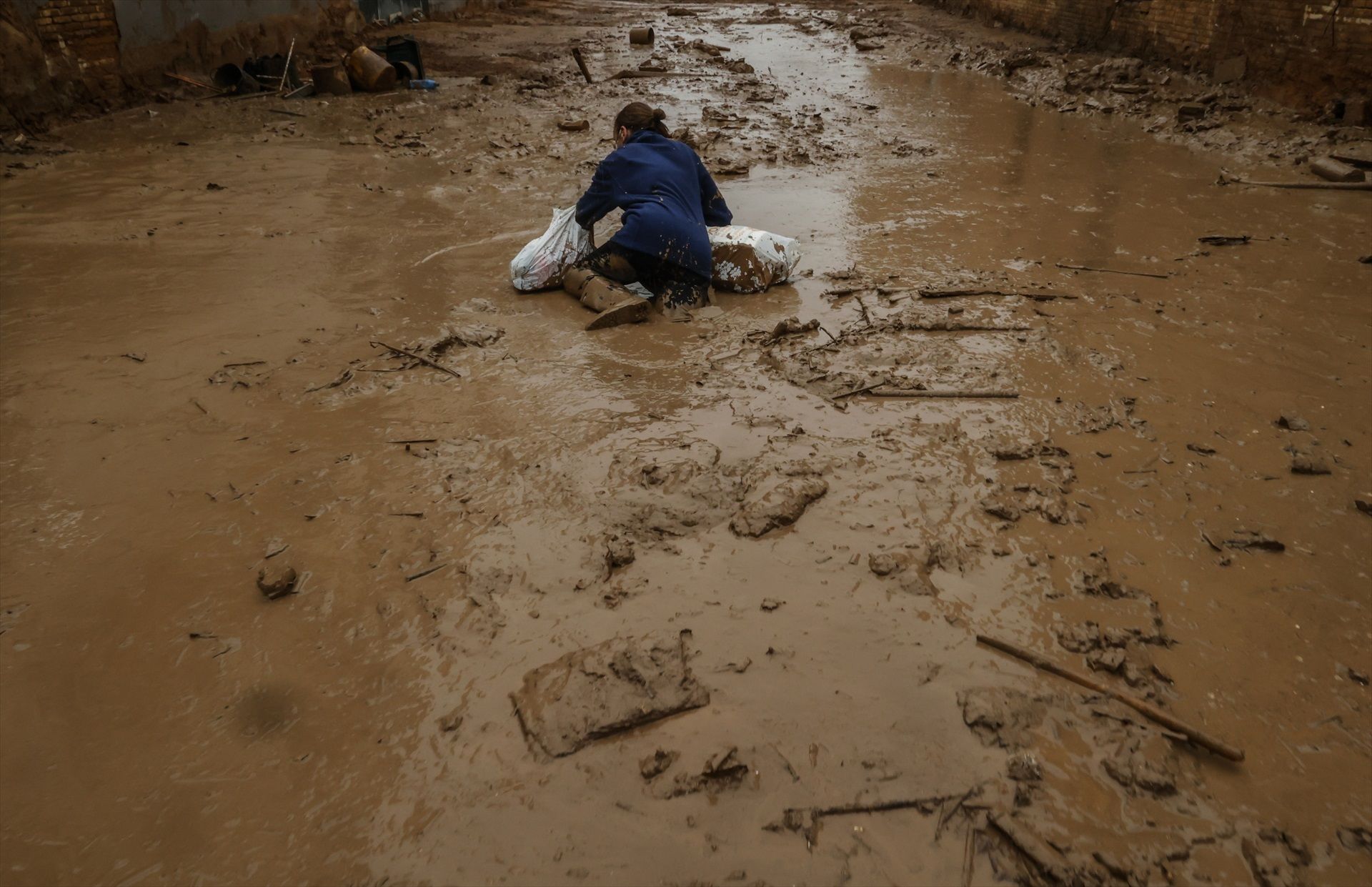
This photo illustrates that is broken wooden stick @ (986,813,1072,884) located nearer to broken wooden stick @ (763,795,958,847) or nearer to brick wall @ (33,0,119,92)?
broken wooden stick @ (763,795,958,847)

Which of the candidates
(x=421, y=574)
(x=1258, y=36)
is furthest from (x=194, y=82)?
(x=1258, y=36)

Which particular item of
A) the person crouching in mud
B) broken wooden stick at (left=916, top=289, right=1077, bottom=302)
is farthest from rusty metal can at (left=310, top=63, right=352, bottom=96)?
broken wooden stick at (left=916, top=289, right=1077, bottom=302)

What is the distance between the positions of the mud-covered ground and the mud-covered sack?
0.13 m

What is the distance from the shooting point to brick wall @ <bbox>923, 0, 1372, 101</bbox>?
754 cm

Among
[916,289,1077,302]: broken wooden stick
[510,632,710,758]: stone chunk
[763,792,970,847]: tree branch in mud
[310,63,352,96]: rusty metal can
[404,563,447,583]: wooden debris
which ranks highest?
[310,63,352,96]: rusty metal can

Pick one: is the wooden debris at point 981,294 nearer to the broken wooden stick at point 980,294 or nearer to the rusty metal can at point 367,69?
the broken wooden stick at point 980,294

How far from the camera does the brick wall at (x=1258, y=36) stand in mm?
7535

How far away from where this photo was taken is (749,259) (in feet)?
15.9

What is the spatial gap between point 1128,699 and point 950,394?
1.74m

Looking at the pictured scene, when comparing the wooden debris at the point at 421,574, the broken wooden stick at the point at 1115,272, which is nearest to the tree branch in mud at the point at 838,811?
the wooden debris at the point at 421,574

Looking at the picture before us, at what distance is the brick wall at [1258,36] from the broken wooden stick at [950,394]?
21.8 feet

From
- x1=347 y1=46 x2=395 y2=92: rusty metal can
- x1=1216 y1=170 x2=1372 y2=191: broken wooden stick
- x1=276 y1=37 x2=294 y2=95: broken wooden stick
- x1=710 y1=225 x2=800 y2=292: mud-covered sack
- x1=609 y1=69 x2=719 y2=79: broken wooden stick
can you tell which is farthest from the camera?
x1=609 y1=69 x2=719 y2=79: broken wooden stick

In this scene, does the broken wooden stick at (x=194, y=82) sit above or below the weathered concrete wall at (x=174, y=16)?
below

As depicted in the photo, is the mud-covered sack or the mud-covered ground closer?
the mud-covered ground
